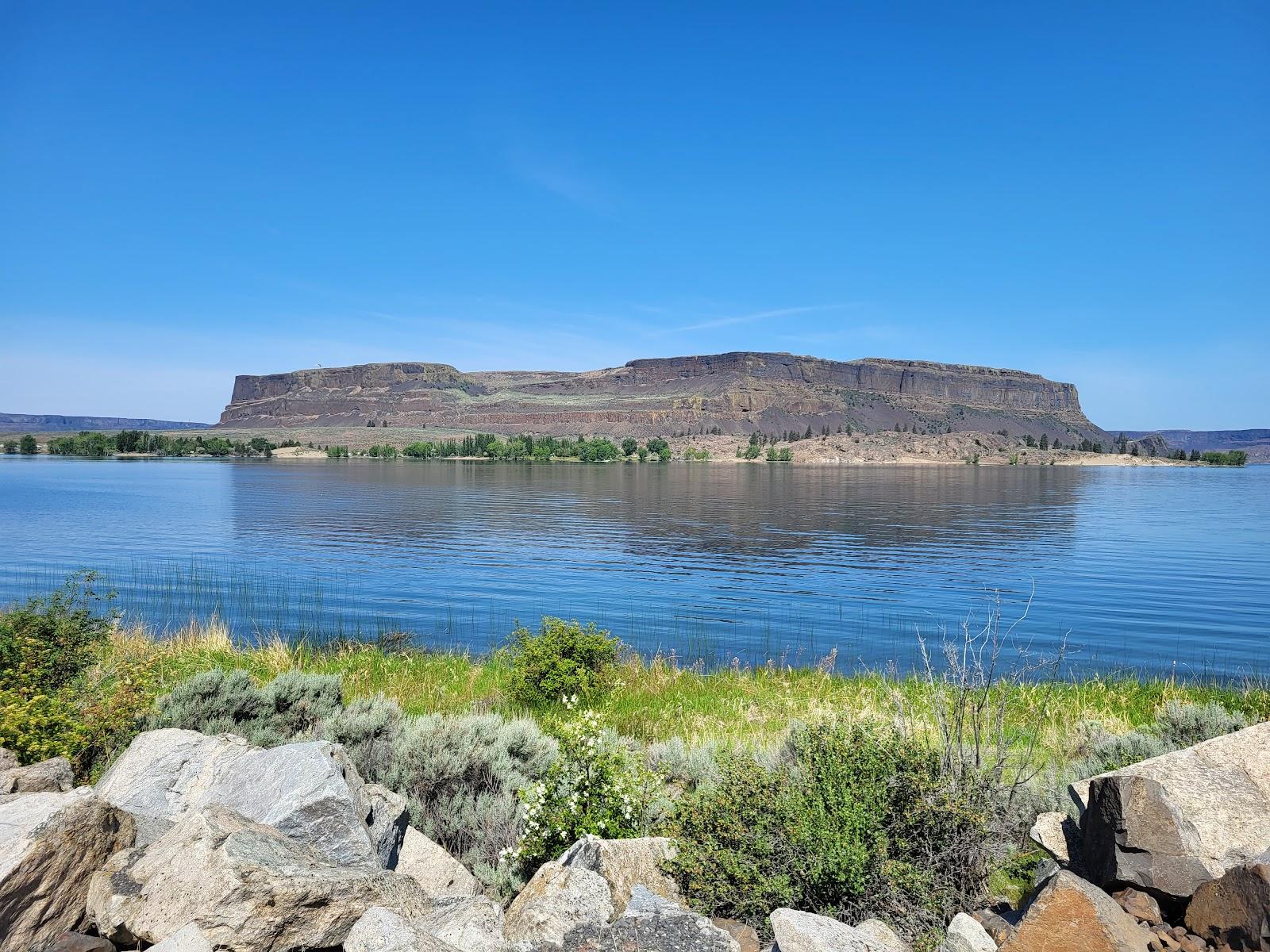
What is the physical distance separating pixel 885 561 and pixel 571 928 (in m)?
32.4

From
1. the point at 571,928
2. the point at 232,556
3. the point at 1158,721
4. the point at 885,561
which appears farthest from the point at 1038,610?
the point at 232,556

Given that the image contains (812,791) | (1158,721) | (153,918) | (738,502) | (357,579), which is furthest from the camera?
(738,502)

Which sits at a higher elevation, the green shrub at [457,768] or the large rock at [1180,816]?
the large rock at [1180,816]

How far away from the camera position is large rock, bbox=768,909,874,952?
4.16 metres

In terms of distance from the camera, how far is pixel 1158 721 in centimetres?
848

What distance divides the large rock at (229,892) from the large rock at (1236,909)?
4511 millimetres

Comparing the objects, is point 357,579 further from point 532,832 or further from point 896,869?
point 896,869

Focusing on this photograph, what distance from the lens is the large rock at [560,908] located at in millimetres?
4578

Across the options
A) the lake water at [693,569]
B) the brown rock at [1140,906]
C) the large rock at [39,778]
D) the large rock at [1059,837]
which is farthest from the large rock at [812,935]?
the lake water at [693,569]

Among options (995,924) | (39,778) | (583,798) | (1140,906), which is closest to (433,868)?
(583,798)

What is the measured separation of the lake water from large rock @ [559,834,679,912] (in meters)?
5.37

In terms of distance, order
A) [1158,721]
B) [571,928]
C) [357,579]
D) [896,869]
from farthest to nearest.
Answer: [357,579], [1158,721], [896,869], [571,928]

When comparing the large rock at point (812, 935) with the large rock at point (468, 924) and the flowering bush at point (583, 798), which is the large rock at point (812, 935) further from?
the flowering bush at point (583, 798)

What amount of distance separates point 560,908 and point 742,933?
1.25 m
